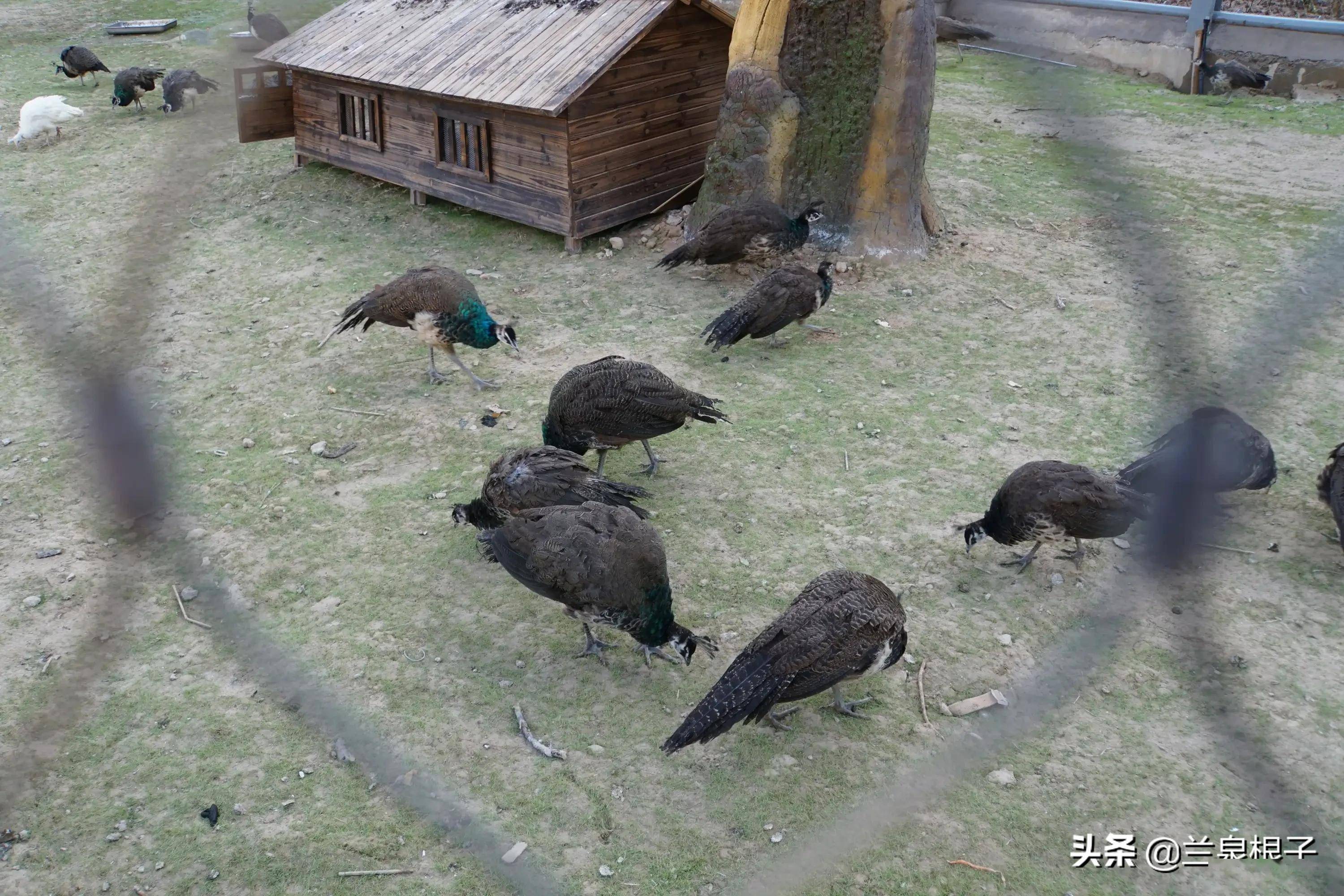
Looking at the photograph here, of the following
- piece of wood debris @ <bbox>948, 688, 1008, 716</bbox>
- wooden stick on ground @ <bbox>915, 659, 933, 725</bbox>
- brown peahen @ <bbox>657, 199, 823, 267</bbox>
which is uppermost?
A: brown peahen @ <bbox>657, 199, 823, 267</bbox>

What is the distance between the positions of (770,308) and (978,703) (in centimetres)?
346

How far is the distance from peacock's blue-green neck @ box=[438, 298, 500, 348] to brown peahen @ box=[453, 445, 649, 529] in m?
1.81

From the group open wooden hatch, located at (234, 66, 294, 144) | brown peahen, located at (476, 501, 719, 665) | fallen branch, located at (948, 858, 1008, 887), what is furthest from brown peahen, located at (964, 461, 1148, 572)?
open wooden hatch, located at (234, 66, 294, 144)

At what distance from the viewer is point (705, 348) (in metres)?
7.32

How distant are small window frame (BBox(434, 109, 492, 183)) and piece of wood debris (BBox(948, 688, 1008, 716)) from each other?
6.77m

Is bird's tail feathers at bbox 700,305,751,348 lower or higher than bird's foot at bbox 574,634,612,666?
higher

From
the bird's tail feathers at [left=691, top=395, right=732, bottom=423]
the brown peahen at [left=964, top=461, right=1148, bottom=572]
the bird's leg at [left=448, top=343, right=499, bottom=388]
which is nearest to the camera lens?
the brown peahen at [left=964, top=461, right=1148, bottom=572]

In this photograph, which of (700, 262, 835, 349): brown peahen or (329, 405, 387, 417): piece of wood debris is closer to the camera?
(329, 405, 387, 417): piece of wood debris

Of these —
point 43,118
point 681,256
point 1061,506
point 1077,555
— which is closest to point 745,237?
point 681,256

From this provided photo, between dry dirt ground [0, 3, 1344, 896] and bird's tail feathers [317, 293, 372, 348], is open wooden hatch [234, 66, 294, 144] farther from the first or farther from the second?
bird's tail feathers [317, 293, 372, 348]

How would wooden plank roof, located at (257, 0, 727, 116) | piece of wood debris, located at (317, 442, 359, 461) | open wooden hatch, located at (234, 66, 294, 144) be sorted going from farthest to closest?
open wooden hatch, located at (234, 66, 294, 144), wooden plank roof, located at (257, 0, 727, 116), piece of wood debris, located at (317, 442, 359, 461)

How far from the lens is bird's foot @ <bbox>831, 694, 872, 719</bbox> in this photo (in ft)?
13.7

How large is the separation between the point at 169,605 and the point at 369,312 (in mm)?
2721

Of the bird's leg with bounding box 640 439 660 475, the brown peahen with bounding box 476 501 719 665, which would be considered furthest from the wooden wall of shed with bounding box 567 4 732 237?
the brown peahen with bounding box 476 501 719 665
